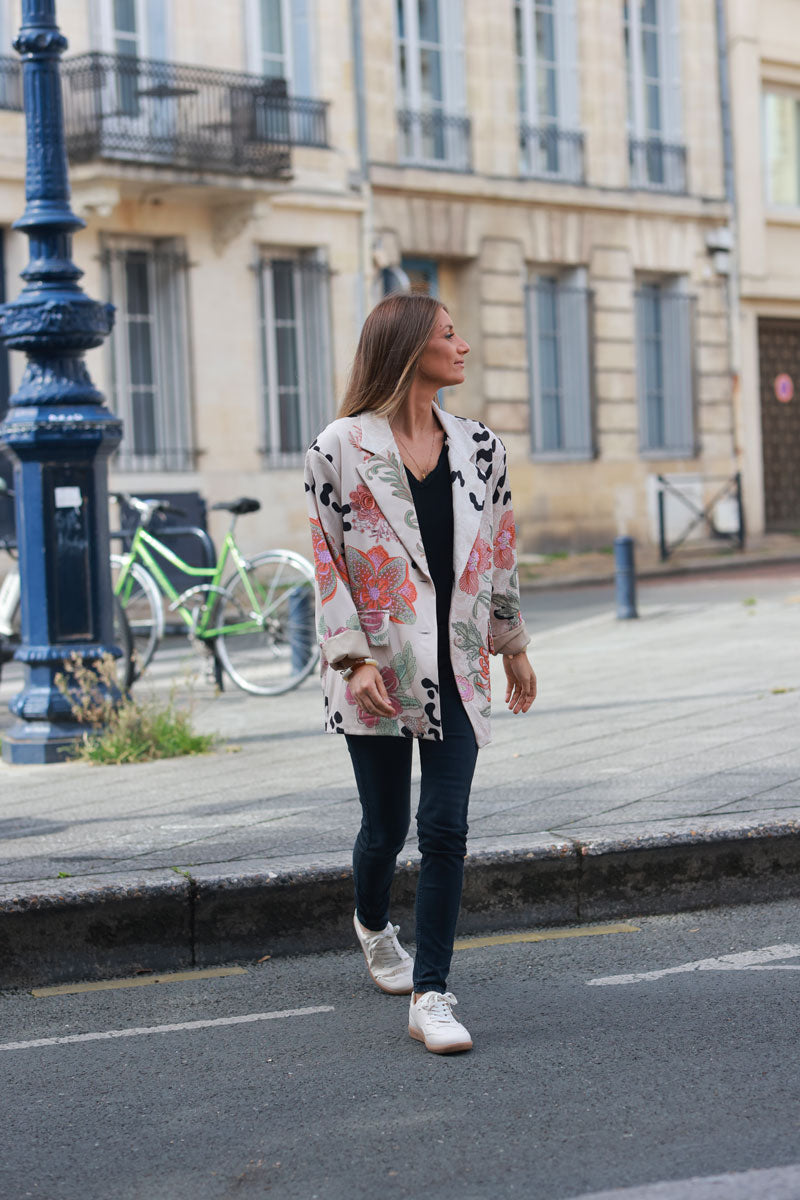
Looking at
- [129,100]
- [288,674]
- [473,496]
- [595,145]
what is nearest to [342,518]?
[473,496]

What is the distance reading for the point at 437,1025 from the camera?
14.5ft

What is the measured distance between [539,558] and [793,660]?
12.6 metres

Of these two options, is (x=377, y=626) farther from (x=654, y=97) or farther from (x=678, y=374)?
(x=654, y=97)

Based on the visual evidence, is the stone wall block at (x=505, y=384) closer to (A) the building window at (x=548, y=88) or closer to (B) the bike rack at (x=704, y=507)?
(B) the bike rack at (x=704, y=507)

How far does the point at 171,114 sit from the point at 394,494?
17085 millimetres

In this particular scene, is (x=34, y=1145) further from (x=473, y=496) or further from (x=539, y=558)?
(x=539, y=558)

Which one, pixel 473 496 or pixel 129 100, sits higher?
pixel 129 100

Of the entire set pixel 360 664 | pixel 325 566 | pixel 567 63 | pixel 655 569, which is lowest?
pixel 655 569

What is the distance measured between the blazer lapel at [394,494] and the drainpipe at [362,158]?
61.2 feet

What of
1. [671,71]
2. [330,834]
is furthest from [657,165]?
[330,834]

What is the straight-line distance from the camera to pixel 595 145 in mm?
25766

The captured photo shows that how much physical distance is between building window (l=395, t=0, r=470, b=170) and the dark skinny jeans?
20.1 meters

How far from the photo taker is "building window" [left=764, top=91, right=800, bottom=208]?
28594 millimetres

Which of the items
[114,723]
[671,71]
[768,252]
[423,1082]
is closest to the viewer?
[423,1082]
